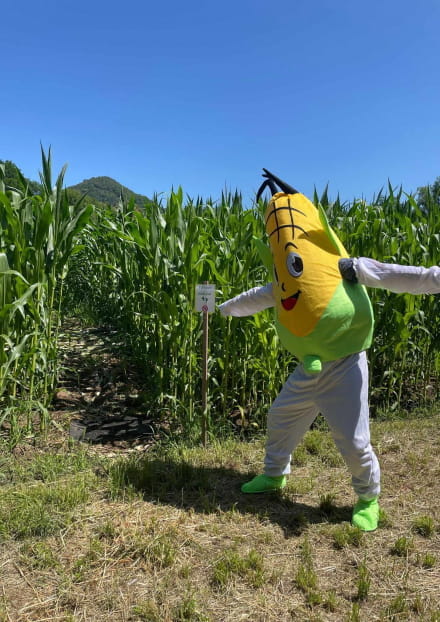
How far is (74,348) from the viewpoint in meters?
5.16

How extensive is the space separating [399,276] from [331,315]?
1.19ft

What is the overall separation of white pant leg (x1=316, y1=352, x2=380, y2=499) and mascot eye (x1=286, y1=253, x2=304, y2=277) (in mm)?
490

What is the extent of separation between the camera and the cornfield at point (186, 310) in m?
2.81

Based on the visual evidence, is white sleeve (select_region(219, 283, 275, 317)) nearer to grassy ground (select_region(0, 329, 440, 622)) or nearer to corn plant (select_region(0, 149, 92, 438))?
grassy ground (select_region(0, 329, 440, 622))

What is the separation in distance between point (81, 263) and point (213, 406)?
464cm

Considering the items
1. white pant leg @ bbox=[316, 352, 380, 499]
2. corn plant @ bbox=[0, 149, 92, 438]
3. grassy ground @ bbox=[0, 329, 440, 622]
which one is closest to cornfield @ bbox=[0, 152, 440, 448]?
corn plant @ bbox=[0, 149, 92, 438]

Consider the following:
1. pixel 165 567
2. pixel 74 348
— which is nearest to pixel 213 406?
pixel 165 567

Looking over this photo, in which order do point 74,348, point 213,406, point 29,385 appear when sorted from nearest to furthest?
1. point 29,385
2. point 213,406
3. point 74,348

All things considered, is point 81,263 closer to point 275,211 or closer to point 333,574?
point 275,211

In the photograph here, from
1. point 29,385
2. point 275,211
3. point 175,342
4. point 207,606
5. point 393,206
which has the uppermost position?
point 393,206

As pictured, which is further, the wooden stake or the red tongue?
the wooden stake

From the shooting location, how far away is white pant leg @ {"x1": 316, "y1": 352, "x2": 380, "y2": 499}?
2.20 m

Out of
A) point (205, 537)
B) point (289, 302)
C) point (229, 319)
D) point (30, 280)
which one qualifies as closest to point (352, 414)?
point (289, 302)

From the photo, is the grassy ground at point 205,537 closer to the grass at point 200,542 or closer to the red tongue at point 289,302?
the grass at point 200,542
